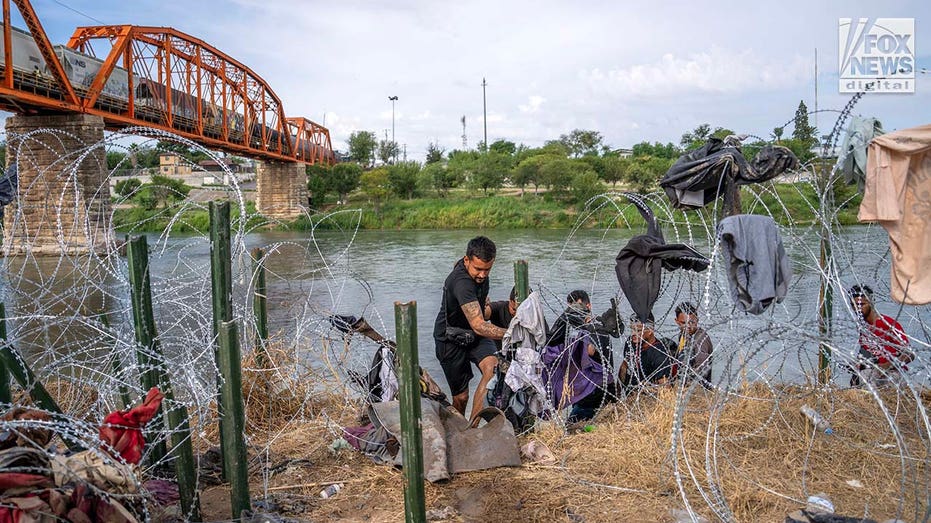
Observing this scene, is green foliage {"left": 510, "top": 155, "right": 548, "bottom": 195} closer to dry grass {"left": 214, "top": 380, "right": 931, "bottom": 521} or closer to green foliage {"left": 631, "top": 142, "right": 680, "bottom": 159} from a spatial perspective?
green foliage {"left": 631, "top": 142, "right": 680, "bottom": 159}

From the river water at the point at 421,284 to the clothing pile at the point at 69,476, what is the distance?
1127 mm

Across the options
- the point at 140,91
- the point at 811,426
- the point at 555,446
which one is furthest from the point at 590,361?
the point at 140,91

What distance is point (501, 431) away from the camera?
16.4ft

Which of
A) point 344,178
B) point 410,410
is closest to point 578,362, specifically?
point 410,410

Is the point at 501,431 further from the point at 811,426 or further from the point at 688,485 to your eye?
the point at 811,426

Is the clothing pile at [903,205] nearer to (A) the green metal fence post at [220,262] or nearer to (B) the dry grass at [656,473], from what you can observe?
(B) the dry grass at [656,473]

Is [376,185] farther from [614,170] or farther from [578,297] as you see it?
[578,297]

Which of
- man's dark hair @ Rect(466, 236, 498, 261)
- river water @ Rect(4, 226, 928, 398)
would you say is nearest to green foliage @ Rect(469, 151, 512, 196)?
river water @ Rect(4, 226, 928, 398)

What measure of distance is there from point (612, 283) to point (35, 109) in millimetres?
23060

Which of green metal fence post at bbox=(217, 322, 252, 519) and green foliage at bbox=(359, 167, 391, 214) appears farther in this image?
green foliage at bbox=(359, 167, 391, 214)

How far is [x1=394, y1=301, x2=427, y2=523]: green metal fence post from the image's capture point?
3.74 metres

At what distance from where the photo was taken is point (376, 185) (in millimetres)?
52688

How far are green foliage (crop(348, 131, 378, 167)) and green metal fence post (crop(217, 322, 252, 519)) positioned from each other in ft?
241

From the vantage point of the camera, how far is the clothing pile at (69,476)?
9.56 ft
